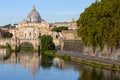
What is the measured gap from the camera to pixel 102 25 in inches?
868

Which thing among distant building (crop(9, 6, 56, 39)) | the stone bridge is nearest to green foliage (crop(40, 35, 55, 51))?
the stone bridge

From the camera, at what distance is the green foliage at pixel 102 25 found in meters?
21.4

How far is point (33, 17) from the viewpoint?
7794 cm

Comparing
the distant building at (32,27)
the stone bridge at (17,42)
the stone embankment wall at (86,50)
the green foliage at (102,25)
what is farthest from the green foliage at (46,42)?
the distant building at (32,27)

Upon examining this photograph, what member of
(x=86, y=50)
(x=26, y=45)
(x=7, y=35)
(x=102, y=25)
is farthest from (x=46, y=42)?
(x=7, y=35)

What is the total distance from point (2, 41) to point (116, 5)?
2782 centimetres

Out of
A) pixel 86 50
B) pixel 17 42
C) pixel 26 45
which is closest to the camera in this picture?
pixel 86 50

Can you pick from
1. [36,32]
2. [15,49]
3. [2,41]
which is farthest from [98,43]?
[36,32]

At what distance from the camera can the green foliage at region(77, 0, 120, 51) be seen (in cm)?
2138

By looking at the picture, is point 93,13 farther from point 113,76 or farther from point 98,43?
point 113,76

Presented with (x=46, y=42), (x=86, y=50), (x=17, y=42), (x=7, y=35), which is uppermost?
(x=7, y=35)

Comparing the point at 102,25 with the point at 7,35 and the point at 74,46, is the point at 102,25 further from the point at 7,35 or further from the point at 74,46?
the point at 7,35

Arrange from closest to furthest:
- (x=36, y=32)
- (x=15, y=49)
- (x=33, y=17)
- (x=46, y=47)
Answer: (x=46, y=47), (x=15, y=49), (x=36, y=32), (x=33, y=17)

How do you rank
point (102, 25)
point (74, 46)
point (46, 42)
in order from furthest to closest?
point (46, 42)
point (74, 46)
point (102, 25)
